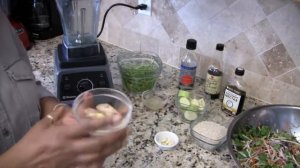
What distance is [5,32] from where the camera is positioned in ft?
2.51

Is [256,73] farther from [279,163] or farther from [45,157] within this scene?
[45,157]

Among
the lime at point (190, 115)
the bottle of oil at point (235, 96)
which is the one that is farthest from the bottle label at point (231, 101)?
the lime at point (190, 115)

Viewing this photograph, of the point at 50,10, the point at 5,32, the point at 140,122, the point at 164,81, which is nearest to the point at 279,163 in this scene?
the point at 140,122

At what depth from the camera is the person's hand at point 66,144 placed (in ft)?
1.58

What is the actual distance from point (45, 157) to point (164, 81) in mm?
768

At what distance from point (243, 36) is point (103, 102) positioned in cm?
66

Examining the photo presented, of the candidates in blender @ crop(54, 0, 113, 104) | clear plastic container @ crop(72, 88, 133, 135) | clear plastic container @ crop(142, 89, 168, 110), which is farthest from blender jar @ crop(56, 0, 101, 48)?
clear plastic container @ crop(72, 88, 133, 135)

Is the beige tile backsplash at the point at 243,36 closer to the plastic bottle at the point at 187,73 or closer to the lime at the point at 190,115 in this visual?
the plastic bottle at the point at 187,73

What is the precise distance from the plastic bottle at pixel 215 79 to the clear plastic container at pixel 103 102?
53 centimetres

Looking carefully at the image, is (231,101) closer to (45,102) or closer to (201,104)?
(201,104)

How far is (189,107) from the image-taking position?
37.8 inches

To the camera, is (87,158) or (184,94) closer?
(87,158)

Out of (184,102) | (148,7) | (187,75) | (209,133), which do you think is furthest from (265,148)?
(148,7)

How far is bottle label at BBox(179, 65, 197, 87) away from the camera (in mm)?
1103
